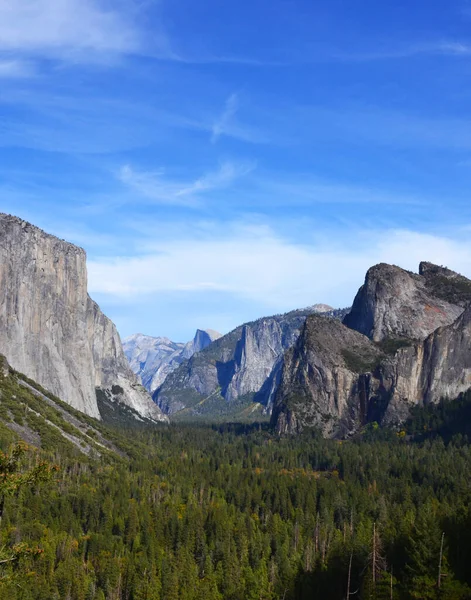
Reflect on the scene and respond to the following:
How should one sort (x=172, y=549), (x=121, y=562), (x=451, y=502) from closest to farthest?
1. (x=121, y=562)
2. (x=172, y=549)
3. (x=451, y=502)

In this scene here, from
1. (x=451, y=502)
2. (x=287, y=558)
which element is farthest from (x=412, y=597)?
(x=451, y=502)

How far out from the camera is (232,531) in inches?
5246

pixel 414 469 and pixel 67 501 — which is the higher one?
pixel 414 469

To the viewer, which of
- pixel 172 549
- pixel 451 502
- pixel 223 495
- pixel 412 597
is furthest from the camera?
pixel 223 495

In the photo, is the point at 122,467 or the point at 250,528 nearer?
the point at 250,528

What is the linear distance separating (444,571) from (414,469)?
11961 centimetres

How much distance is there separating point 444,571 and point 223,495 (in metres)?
96.9

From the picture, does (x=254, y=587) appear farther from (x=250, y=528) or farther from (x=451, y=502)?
(x=451, y=502)

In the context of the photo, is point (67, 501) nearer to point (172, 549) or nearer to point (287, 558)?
point (172, 549)

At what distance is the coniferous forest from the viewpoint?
3263 inches

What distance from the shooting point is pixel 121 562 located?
11606 centimetres

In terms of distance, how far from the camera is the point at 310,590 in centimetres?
9462

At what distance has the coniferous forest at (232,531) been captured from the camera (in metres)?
82.9

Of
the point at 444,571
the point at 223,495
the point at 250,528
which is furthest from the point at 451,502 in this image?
the point at 444,571
